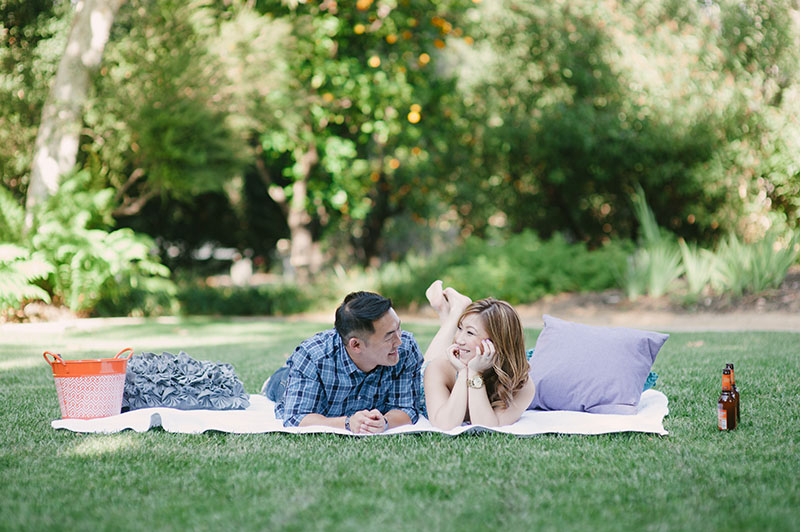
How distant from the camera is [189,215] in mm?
18703

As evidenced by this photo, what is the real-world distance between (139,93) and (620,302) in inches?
321

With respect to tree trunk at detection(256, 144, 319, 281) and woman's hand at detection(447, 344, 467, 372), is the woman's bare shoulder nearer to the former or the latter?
woman's hand at detection(447, 344, 467, 372)

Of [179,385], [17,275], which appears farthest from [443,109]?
[179,385]

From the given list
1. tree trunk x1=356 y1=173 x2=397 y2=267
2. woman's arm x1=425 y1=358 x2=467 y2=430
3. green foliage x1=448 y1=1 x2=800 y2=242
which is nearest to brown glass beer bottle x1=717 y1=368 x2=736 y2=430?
woman's arm x1=425 y1=358 x2=467 y2=430

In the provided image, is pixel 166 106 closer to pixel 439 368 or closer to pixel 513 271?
pixel 513 271

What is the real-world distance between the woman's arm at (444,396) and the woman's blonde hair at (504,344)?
0.67 ft

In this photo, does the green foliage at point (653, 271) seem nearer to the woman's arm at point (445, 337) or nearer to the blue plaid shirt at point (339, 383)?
the woman's arm at point (445, 337)

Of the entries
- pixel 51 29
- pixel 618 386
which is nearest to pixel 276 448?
pixel 618 386

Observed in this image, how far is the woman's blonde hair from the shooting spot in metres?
3.97

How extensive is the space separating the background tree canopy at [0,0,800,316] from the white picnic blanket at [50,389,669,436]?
8.24m

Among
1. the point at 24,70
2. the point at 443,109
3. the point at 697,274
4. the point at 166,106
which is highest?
the point at 24,70

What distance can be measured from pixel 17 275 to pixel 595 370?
845 centimetres

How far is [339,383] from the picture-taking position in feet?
13.2

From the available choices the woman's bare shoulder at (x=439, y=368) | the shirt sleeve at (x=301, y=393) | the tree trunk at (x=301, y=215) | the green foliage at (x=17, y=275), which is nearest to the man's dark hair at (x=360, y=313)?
the shirt sleeve at (x=301, y=393)
